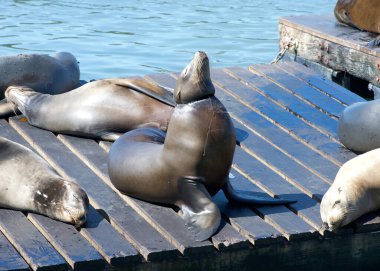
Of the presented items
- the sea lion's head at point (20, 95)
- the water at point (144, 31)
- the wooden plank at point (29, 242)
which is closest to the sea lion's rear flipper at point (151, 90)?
the sea lion's head at point (20, 95)

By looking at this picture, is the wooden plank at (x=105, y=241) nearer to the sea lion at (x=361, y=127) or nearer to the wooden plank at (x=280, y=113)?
the wooden plank at (x=280, y=113)

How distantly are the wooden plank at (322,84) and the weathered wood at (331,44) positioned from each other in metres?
0.64

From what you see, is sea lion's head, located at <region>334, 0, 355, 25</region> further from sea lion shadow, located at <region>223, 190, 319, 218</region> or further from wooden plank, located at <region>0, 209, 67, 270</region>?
wooden plank, located at <region>0, 209, 67, 270</region>

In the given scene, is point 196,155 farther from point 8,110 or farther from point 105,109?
point 8,110

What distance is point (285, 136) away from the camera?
19.4ft

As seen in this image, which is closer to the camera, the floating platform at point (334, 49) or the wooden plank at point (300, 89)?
the wooden plank at point (300, 89)

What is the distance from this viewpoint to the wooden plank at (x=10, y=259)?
160 inches

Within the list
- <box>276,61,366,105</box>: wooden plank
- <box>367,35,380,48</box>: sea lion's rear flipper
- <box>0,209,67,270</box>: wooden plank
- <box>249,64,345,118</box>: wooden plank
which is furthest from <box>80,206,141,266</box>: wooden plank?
<box>367,35,380,48</box>: sea lion's rear flipper

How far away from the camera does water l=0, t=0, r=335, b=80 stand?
10.9m

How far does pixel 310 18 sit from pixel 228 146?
15.5ft

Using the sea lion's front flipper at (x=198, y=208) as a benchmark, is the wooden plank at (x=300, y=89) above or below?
below

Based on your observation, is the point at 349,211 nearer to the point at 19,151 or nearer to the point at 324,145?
the point at 324,145

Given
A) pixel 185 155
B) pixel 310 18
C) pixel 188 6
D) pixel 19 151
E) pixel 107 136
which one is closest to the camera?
pixel 185 155

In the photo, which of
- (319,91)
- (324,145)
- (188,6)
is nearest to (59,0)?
(188,6)
